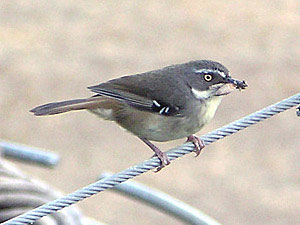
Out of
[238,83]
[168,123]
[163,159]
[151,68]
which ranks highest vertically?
[151,68]

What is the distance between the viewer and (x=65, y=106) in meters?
4.79

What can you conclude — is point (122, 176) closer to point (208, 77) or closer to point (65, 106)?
point (65, 106)

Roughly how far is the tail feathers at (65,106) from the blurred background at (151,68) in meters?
5.24

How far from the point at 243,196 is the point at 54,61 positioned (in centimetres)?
443

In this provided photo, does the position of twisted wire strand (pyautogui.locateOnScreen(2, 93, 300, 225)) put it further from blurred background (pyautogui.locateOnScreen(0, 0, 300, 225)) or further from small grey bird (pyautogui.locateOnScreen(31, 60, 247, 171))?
blurred background (pyautogui.locateOnScreen(0, 0, 300, 225))

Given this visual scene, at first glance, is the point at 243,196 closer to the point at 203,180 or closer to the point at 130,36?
the point at 203,180

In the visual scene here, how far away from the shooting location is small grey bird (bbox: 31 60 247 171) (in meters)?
4.88

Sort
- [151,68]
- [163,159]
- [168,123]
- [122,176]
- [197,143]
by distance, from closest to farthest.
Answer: [122,176], [163,159], [168,123], [197,143], [151,68]

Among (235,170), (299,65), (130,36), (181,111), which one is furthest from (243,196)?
(181,111)

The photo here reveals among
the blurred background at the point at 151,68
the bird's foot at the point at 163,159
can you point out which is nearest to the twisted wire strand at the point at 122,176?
the bird's foot at the point at 163,159

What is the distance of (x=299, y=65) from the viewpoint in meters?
12.5

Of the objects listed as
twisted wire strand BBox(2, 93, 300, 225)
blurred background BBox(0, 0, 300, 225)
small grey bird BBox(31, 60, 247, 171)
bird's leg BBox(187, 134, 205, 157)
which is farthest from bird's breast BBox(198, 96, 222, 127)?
blurred background BBox(0, 0, 300, 225)

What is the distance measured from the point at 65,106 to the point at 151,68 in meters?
7.89

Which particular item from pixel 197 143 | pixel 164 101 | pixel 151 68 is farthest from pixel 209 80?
pixel 151 68
